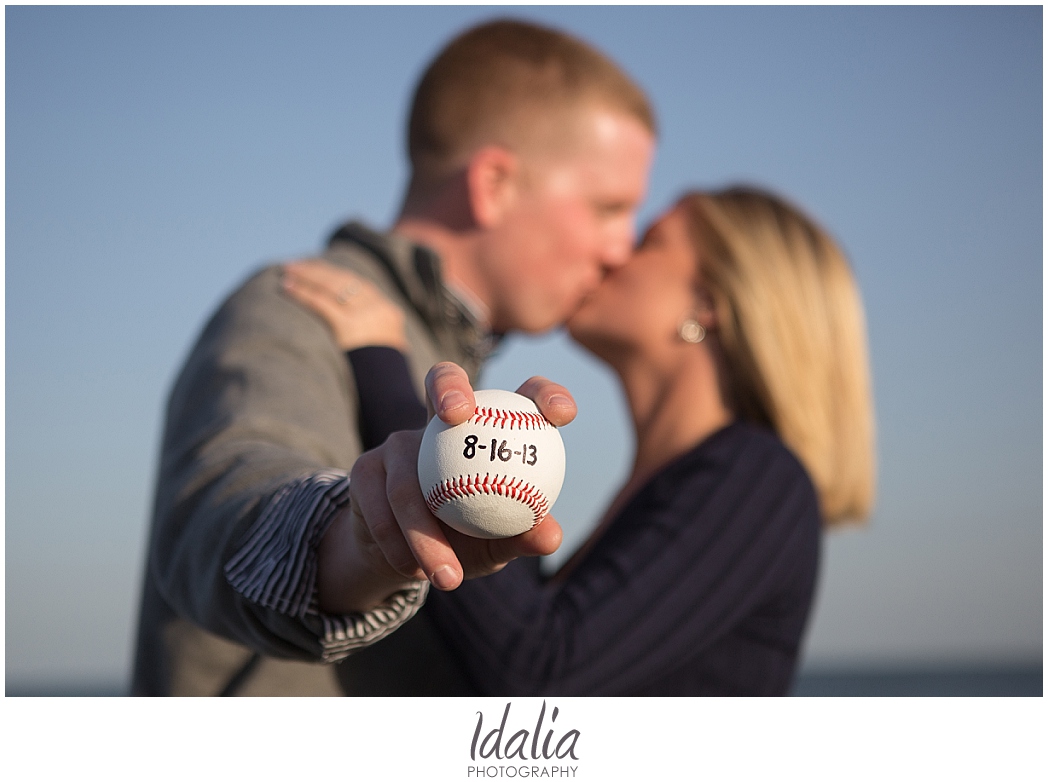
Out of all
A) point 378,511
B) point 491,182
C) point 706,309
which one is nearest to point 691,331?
point 706,309

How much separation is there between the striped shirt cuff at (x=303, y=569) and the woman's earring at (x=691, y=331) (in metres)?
2.53

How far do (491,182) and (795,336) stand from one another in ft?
4.45

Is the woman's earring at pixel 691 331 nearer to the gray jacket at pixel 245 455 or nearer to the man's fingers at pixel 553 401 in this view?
the gray jacket at pixel 245 455

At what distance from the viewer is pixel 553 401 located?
4.58 ft

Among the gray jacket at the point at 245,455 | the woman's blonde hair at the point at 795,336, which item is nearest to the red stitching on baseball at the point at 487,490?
the gray jacket at the point at 245,455

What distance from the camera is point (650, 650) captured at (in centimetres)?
289

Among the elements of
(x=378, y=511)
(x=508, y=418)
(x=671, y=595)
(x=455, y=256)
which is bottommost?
(x=671, y=595)

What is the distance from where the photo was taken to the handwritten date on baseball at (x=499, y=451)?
145 centimetres

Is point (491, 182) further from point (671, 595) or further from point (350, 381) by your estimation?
point (671, 595)

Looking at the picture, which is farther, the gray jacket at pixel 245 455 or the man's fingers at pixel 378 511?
the gray jacket at pixel 245 455

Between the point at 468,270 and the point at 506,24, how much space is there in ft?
3.91

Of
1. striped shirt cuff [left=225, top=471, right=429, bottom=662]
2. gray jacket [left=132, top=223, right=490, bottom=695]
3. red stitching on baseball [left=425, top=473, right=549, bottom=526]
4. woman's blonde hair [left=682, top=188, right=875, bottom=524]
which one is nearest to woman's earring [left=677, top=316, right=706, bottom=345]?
woman's blonde hair [left=682, top=188, right=875, bottom=524]
